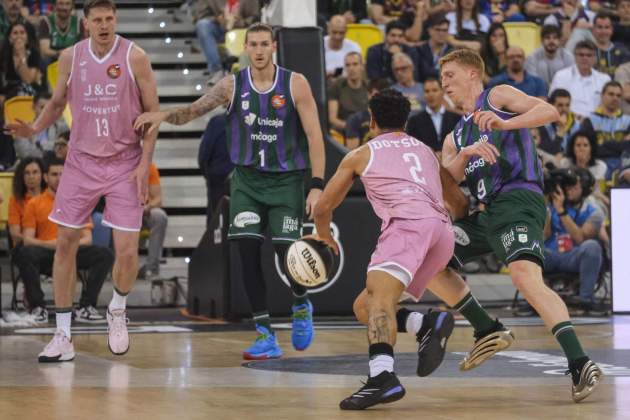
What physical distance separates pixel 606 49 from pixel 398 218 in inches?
464

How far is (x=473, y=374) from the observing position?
23.1ft

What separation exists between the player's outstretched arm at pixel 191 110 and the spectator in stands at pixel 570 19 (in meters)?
9.94

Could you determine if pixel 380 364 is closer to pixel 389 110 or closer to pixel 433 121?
pixel 389 110

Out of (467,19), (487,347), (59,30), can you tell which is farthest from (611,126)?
(487,347)

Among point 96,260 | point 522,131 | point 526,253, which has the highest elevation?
point 522,131

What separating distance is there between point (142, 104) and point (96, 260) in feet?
14.9

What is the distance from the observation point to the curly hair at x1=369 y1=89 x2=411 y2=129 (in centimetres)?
626

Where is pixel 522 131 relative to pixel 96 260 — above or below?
above

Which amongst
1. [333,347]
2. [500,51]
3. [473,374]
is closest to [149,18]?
[500,51]

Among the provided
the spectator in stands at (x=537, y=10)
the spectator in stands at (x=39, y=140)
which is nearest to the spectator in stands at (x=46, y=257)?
the spectator in stands at (x=39, y=140)

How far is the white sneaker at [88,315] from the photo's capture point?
39.4ft

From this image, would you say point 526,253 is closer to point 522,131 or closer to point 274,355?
point 522,131

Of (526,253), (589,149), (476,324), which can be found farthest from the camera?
(589,149)

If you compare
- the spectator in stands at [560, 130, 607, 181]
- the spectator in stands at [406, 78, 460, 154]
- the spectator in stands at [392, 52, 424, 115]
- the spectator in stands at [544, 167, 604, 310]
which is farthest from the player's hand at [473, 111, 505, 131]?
the spectator in stands at [392, 52, 424, 115]
